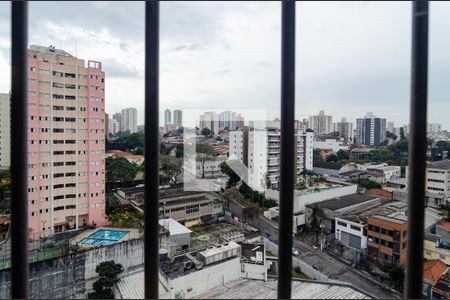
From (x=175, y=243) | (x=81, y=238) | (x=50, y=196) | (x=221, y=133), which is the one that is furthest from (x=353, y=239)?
(x=50, y=196)

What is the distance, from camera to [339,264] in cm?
736

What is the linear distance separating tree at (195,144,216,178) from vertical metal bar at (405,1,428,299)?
10424 millimetres

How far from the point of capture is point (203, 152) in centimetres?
1120

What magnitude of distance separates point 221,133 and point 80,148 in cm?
614

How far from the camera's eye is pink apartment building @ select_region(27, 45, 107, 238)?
6.12m

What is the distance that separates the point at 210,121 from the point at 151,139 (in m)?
10.4

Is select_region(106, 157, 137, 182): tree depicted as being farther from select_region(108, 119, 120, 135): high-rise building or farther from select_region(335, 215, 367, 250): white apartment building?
select_region(335, 215, 367, 250): white apartment building

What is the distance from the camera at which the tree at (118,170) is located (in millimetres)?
7272

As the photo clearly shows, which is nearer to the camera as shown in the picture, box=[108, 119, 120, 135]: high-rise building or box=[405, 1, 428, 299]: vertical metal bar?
box=[405, 1, 428, 299]: vertical metal bar

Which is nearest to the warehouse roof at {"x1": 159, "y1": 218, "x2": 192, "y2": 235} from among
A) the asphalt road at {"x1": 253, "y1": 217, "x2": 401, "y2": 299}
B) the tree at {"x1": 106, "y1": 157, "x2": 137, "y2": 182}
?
the tree at {"x1": 106, "y1": 157, "x2": 137, "y2": 182}

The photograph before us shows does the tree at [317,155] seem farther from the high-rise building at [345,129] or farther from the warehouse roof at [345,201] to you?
the warehouse roof at [345,201]

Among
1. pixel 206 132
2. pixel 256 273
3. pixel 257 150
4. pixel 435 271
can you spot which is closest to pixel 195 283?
pixel 256 273

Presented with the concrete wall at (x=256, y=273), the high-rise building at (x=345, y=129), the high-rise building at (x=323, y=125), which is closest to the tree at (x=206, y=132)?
the high-rise building at (x=323, y=125)

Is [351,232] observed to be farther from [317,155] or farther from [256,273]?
[317,155]
